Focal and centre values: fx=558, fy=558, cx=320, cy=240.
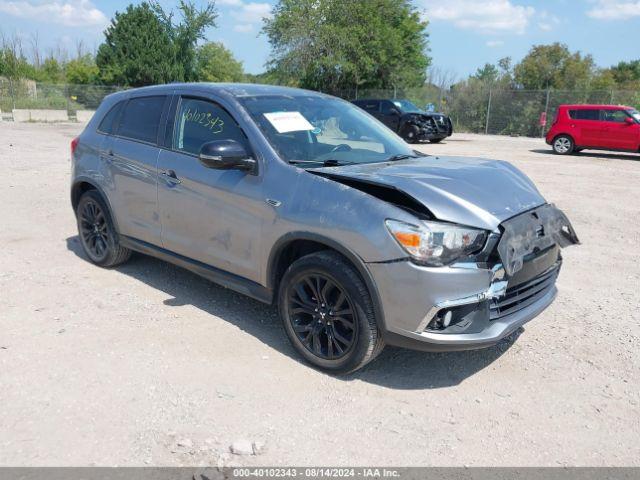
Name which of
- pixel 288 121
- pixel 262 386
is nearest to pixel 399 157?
pixel 288 121

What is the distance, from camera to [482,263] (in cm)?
321

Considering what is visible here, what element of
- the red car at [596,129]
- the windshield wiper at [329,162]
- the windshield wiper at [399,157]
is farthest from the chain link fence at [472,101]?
the windshield wiper at [329,162]

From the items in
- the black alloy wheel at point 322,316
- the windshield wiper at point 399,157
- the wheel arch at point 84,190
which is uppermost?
the windshield wiper at point 399,157

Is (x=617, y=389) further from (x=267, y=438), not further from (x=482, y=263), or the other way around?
(x=267, y=438)

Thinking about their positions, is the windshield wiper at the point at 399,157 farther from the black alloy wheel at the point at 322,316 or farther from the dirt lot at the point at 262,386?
the dirt lot at the point at 262,386

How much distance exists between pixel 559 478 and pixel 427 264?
1.24m

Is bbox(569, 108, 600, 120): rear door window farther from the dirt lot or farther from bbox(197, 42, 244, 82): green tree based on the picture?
bbox(197, 42, 244, 82): green tree

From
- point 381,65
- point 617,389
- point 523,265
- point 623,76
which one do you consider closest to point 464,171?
point 523,265

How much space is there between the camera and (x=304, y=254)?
3.84 meters

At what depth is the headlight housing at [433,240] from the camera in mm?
3125

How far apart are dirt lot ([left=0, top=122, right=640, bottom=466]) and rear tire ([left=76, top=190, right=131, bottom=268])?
0.62 ft

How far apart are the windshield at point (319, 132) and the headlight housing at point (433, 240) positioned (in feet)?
3.29

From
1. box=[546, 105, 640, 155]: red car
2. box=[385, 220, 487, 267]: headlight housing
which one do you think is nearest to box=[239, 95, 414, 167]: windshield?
box=[385, 220, 487, 267]: headlight housing

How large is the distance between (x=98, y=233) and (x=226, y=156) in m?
2.54
